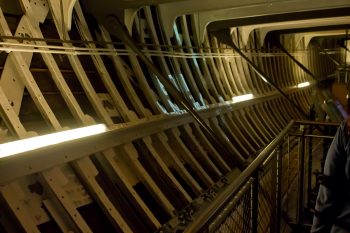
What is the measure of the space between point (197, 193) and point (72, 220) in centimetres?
194

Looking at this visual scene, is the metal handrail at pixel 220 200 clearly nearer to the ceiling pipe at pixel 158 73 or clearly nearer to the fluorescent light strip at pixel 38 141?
the fluorescent light strip at pixel 38 141

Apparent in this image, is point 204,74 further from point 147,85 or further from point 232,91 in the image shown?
point 147,85

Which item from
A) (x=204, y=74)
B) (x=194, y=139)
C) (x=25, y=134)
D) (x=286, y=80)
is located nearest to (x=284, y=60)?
(x=286, y=80)

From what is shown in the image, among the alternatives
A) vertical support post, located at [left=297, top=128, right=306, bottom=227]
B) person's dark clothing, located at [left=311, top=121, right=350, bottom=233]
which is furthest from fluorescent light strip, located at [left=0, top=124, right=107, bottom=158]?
vertical support post, located at [left=297, top=128, right=306, bottom=227]

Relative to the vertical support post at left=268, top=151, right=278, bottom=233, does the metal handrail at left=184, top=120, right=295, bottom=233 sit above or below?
above

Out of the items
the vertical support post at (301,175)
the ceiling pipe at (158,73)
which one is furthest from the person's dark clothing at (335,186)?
the ceiling pipe at (158,73)

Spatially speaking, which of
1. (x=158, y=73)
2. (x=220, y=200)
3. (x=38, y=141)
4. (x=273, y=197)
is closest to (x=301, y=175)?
(x=273, y=197)

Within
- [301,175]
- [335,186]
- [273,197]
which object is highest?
[335,186]

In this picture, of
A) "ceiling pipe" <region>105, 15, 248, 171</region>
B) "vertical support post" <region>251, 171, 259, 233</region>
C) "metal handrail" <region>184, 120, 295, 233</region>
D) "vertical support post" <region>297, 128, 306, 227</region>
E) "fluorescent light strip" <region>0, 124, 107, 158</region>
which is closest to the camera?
"metal handrail" <region>184, 120, 295, 233</region>

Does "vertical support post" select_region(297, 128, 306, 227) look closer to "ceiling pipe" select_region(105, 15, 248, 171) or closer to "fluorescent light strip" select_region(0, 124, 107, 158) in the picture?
"ceiling pipe" select_region(105, 15, 248, 171)

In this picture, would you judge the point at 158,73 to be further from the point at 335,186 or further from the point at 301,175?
the point at 335,186

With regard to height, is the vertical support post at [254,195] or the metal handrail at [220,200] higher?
the metal handrail at [220,200]

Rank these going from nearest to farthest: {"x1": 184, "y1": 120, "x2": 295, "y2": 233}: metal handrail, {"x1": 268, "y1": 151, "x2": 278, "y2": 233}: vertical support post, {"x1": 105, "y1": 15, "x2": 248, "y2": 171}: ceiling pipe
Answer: {"x1": 184, "y1": 120, "x2": 295, "y2": 233}: metal handrail → {"x1": 268, "y1": 151, "x2": 278, "y2": 233}: vertical support post → {"x1": 105, "y1": 15, "x2": 248, "y2": 171}: ceiling pipe

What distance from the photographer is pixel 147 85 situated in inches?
210
